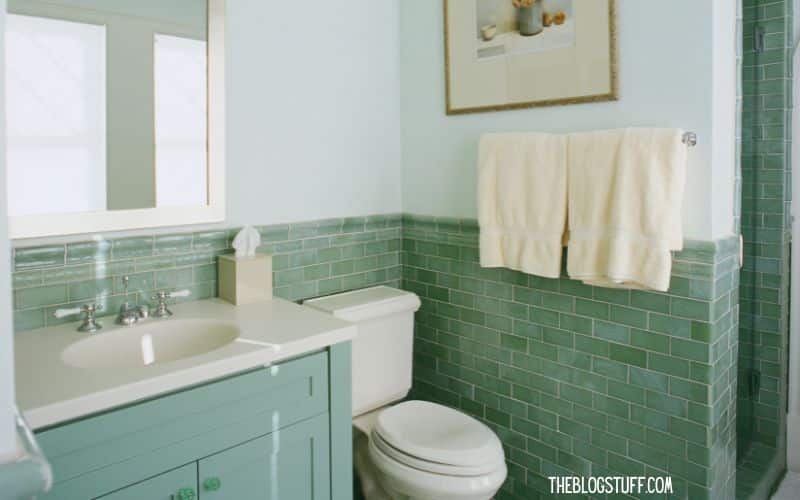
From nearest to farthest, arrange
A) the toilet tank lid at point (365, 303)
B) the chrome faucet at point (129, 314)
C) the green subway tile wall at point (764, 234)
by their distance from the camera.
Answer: the chrome faucet at point (129, 314)
the toilet tank lid at point (365, 303)
the green subway tile wall at point (764, 234)

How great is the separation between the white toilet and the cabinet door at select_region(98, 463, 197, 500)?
2.12ft

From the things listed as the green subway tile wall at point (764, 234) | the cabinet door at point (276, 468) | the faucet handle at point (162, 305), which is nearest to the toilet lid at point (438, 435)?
the cabinet door at point (276, 468)

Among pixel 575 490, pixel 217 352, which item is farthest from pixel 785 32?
pixel 217 352

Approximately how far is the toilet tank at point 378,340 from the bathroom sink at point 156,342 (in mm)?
440

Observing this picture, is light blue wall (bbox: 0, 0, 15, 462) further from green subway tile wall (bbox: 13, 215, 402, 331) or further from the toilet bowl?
the toilet bowl

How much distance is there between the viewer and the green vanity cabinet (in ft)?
4.06

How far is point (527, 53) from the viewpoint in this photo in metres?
2.03

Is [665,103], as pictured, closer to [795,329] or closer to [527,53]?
[527,53]

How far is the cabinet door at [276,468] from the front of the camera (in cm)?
145

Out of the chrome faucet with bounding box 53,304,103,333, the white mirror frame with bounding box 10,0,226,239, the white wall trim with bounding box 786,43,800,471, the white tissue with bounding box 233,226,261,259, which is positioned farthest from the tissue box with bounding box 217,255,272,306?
the white wall trim with bounding box 786,43,800,471

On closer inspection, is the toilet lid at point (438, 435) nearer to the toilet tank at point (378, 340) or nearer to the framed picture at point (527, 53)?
the toilet tank at point (378, 340)

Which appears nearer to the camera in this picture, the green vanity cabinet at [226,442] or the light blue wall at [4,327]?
the light blue wall at [4,327]

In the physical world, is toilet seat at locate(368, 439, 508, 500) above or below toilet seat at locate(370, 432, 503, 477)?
below

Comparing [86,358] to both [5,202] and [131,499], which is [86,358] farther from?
[5,202]
